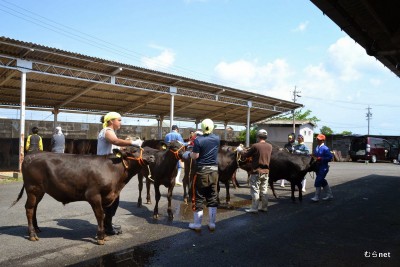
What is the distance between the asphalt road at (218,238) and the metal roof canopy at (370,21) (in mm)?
4316

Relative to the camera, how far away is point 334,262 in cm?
488

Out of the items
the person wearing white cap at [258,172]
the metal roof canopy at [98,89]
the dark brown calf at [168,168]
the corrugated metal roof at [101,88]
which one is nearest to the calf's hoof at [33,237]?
the dark brown calf at [168,168]

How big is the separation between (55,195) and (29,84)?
45.5ft

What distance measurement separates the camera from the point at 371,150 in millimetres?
31562

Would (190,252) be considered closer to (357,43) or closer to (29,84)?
(357,43)

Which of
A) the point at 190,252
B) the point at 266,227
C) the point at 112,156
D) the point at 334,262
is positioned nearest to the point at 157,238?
the point at 190,252

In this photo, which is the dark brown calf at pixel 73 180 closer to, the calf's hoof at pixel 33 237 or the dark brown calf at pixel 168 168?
the calf's hoof at pixel 33 237

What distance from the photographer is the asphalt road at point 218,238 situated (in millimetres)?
4879

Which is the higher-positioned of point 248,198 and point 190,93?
point 190,93

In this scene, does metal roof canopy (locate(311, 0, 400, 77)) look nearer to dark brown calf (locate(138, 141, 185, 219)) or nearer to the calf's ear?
dark brown calf (locate(138, 141, 185, 219))

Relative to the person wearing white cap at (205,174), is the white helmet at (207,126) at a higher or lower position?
higher

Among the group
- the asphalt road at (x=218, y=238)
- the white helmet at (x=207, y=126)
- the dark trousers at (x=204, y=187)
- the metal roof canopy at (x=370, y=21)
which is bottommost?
the asphalt road at (x=218, y=238)

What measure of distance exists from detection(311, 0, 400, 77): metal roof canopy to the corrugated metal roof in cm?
1131

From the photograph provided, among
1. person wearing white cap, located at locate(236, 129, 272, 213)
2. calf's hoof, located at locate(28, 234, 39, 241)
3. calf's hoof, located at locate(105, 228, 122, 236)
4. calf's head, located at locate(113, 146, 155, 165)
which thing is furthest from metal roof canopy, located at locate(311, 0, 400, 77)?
calf's hoof, located at locate(28, 234, 39, 241)
